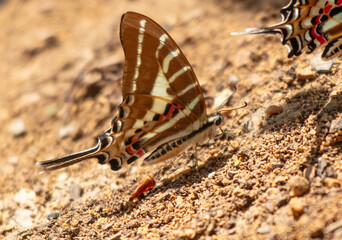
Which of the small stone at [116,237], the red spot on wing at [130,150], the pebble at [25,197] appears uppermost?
the red spot on wing at [130,150]

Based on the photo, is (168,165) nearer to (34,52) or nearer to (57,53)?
(57,53)

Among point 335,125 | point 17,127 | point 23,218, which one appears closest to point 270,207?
point 335,125

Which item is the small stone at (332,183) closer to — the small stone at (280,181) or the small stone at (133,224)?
the small stone at (280,181)

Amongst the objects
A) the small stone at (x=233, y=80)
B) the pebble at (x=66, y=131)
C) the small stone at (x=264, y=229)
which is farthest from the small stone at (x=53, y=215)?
the small stone at (x=233, y=80)

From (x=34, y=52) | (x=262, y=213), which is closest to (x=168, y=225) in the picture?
(x=262, y=213)

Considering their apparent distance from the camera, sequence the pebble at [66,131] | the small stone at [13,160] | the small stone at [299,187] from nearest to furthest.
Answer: the small stone at [299,187] < the small stone at [13,160] < the pebble at [66,131]

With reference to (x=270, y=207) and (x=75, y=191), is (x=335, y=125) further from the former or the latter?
(x=75, y=191)
